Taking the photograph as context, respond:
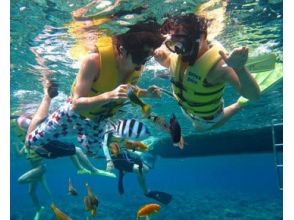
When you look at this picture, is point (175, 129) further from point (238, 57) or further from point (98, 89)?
point (98, 89)

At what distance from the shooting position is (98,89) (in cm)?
732

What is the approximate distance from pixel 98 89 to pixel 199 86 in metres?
2.35

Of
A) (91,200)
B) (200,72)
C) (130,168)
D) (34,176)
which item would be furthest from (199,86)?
(34,176)

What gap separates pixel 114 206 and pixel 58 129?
20572 mm

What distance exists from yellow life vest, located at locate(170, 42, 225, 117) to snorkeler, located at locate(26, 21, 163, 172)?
84cm

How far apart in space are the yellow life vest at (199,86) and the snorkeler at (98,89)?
84cm

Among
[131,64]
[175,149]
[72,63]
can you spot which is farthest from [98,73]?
[175,149]

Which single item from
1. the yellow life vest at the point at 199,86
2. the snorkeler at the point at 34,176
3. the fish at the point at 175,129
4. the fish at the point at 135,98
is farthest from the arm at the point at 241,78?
the snorkeler at the point at 34,176

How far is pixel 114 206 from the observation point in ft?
88.8

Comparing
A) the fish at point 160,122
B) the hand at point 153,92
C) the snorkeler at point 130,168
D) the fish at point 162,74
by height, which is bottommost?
the snorkeler at point 130,168

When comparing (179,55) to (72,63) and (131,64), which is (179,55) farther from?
(72,63)

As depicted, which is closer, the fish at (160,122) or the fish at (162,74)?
the fish at (160,122)

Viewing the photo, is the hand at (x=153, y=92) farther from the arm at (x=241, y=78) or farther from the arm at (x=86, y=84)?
the arm at (x=241, y=78)

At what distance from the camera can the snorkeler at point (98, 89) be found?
645cm
